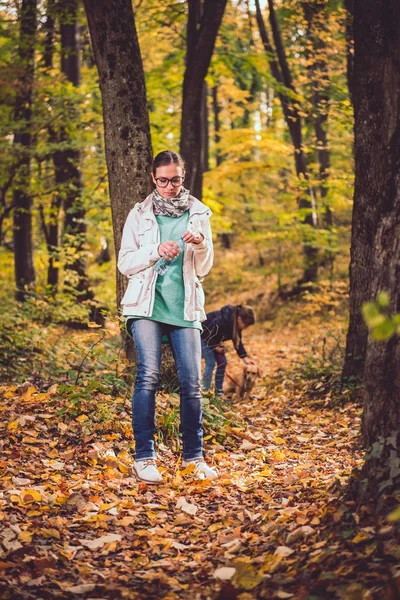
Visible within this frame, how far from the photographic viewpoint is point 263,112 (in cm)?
3030

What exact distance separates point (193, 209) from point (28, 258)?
1042 centimetres

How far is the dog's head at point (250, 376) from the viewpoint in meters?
8.20

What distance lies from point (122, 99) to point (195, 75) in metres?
3.91

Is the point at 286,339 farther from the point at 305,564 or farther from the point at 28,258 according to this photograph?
the point at 305,564

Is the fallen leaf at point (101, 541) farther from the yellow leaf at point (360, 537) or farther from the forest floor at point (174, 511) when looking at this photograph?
the yellow leaf at point (360, 537)

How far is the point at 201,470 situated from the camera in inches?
176

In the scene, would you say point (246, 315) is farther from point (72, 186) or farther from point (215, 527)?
point (72, 186)

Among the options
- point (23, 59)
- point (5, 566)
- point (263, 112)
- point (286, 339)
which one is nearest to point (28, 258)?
point (23, 59)

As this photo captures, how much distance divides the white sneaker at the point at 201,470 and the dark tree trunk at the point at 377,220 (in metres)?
1.39

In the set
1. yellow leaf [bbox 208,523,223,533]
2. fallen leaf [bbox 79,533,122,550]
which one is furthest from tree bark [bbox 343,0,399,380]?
fallen leaf [bbox 79,533,122,550]

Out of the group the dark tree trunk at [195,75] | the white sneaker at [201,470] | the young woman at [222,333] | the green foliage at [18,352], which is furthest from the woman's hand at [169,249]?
the dark tree trunk at [195,75]

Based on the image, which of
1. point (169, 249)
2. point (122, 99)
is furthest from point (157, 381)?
point (122, 99)

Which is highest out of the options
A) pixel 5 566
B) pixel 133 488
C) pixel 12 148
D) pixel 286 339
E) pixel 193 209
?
pixel 12 148

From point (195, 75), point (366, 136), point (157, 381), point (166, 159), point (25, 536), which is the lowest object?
point (25, 536)
